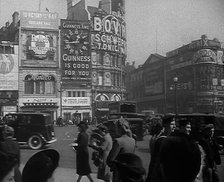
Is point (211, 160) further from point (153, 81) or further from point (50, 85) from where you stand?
point (50, 85)

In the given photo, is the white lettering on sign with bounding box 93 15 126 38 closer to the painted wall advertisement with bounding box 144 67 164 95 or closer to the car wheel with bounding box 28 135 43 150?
the painted wall advertisement with bounding box 144 67 164 95

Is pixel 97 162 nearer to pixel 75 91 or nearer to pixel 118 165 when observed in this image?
pixel 118 165

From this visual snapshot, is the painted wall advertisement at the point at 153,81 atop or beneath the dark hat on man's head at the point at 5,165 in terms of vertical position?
atop

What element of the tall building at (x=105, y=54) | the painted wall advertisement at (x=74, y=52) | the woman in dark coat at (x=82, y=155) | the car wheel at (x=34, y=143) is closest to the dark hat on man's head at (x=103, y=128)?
the woman in dark coat at (x=82, y=155)

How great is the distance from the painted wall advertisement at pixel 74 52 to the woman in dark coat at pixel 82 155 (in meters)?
14.9

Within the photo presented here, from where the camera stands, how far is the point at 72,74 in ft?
78.0

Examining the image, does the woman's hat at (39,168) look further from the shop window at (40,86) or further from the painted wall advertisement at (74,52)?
the shop window at (40,86)

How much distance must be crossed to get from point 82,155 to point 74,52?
742 inches

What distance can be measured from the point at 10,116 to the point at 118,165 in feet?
25.2

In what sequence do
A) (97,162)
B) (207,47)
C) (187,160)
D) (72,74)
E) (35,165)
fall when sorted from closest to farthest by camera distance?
(187,160) < (35,165) < (97,162) < (207,47) < (72,74)

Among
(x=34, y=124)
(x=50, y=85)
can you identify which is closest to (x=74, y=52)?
(x=50, y=85)

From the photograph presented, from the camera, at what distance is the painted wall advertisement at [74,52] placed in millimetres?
20000

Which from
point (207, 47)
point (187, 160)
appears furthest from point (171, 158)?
point (207, 47)

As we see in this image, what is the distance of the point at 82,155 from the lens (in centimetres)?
405
